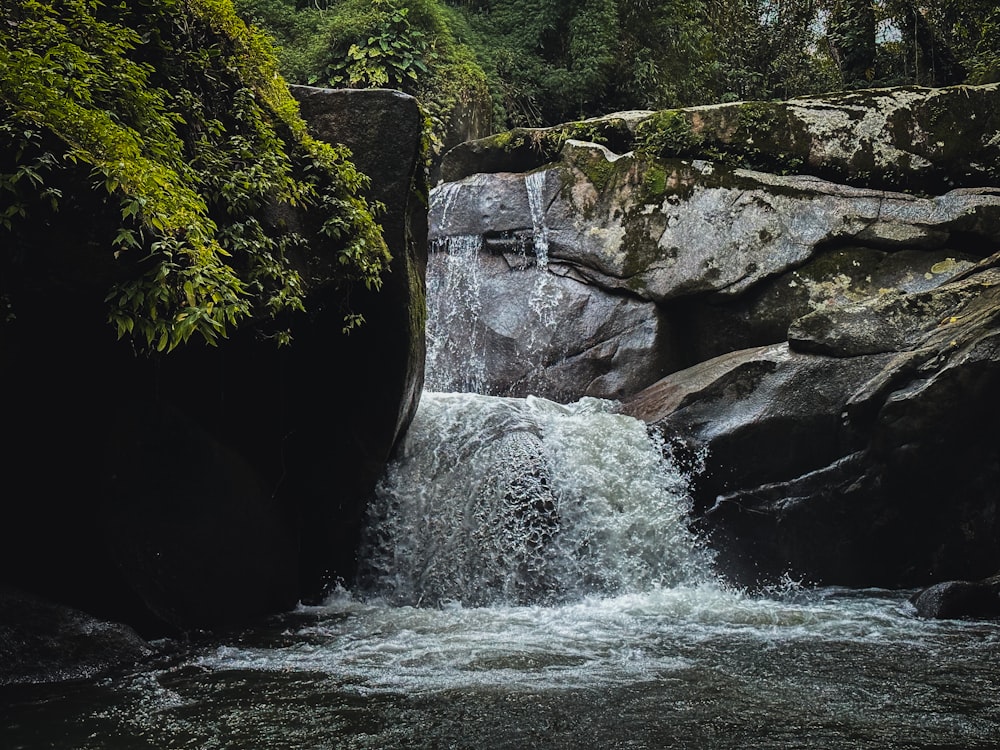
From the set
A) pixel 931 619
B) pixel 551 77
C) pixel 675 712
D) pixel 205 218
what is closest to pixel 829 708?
pixel 675 712

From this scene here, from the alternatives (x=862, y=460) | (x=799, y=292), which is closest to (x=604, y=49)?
(x=799, y=292)

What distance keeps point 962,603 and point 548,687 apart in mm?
3808

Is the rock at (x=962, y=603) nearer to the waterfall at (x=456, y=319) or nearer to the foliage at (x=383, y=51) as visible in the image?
the waterfall at (x=456, y=319)

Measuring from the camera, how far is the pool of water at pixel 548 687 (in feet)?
11.9

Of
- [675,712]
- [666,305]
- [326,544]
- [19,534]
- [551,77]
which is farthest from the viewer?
[551,77]

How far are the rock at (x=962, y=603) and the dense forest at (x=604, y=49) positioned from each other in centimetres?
1134

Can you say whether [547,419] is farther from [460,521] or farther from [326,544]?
[326,544]

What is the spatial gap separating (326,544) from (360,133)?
3514mm

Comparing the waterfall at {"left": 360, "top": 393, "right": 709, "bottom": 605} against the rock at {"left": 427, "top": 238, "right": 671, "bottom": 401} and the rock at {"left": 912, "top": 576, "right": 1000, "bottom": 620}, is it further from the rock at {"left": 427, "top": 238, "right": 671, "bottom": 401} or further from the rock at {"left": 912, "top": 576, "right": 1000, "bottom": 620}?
the rock at {"left": 427, "top": 238, "right": 671, "bottom": 401}

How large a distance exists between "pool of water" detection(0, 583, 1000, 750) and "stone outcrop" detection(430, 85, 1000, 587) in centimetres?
167

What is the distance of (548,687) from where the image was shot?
171 inches

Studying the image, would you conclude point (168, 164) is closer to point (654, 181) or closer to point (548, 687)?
point (548, 687)

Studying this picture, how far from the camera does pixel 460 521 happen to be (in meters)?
7.76

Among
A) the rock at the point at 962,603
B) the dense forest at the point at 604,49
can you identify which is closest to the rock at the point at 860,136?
the dense forest at the point at 604,49
